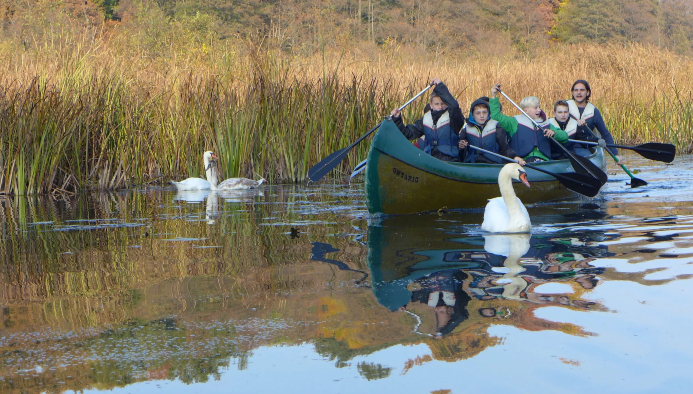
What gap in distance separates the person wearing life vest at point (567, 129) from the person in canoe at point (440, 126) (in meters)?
1.65

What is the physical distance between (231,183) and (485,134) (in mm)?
3291

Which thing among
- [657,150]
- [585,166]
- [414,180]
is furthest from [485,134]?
[657,150]

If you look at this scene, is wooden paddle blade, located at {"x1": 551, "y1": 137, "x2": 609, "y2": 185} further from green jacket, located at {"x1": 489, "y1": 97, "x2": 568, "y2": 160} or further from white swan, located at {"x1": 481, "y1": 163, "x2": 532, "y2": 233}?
white swan, located at {"x1": 481, "y1": 163, "x2": 532, "y2": 233}

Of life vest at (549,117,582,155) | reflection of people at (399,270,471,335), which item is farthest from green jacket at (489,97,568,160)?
reflection of people at (399,270,471,335)

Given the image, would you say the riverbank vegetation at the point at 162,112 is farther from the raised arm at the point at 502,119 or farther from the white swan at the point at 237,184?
the raised arm at the point at 502,119

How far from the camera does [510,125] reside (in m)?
9.26

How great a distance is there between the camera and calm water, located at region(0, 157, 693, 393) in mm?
3059

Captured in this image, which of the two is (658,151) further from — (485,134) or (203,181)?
(203,181)

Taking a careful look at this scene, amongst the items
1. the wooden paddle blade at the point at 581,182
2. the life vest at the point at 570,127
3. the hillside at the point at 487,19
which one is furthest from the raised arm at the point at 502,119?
the hillside at the point at 487,19

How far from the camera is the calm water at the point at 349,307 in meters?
3.06

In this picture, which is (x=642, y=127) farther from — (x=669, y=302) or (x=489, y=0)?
(x=489, y=0)

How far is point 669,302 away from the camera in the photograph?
3.98m

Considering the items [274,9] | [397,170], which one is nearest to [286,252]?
[397,170]

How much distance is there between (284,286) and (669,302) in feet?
6.62
